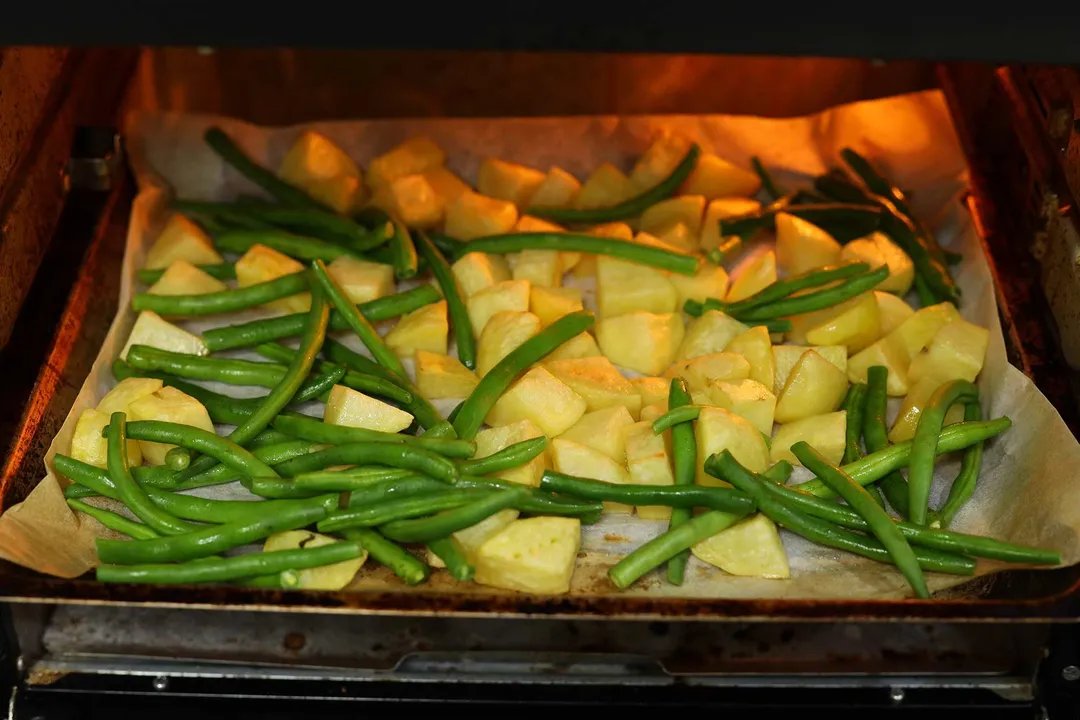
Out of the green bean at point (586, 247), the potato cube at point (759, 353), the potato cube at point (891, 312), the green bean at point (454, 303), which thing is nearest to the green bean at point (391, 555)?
the green bean at point (454, 303)

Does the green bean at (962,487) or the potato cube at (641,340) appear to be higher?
the potato cube at (641,340)

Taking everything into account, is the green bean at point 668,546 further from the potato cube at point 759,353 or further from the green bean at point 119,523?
the green bean at point 119,523

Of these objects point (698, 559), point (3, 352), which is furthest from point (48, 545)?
point (698, 559)

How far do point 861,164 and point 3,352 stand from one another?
2872 millimetres

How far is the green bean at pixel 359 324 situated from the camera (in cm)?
347

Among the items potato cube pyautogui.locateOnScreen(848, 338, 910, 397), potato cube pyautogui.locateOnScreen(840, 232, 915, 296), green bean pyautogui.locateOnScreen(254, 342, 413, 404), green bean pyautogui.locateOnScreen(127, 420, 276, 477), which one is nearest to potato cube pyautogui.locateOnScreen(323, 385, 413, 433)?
green bean pyautogui.locateOnScreen(254, 342, 413, 404)

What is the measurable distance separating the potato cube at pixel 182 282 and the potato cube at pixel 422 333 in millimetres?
594

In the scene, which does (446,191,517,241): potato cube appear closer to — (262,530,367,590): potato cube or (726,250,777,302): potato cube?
(726,250,777,302): potato cube

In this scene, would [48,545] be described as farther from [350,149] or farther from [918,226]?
[918,226]

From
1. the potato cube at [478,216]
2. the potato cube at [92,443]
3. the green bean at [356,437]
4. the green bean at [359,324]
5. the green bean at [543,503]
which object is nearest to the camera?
the green bean at [543,503]

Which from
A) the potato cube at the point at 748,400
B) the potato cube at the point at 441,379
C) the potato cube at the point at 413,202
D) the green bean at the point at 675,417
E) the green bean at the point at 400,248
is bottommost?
the green bean at the point at 675,417

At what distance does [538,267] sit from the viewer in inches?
151

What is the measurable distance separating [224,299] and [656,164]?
1573mm

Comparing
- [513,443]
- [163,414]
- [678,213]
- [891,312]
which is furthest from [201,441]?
[891,312]
